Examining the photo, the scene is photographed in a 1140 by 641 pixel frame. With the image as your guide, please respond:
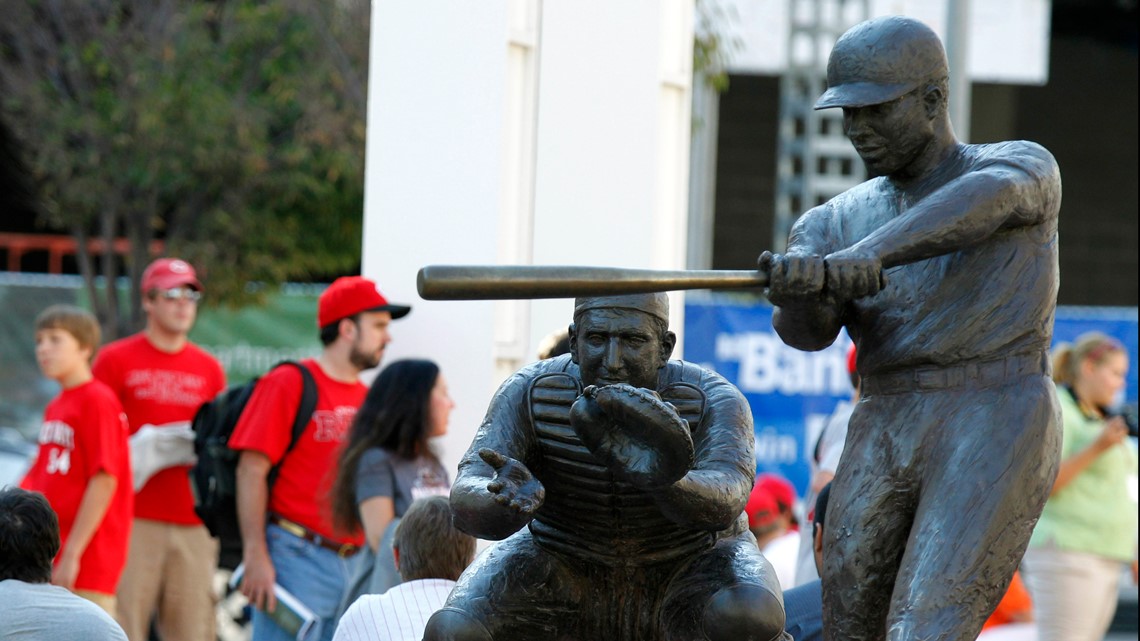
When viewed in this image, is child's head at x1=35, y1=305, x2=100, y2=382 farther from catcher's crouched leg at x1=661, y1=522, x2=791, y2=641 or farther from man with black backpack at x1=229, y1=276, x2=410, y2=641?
catcher's crouched leg at x1=661, y1=522, x2=791, y2=641

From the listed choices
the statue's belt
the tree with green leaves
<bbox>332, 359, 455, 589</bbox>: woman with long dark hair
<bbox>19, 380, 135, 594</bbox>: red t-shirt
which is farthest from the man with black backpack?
the tree with green leaves

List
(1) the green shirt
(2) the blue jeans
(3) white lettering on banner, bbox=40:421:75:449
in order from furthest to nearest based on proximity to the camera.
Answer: (1) the green shirt < (3) white lettering on banner, bbox=40:421:75:449 < (2) the blue jeans

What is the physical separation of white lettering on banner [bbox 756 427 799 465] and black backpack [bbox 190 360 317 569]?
489 centimetres

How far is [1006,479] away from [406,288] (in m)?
4.09

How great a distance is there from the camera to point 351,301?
7.20 metres

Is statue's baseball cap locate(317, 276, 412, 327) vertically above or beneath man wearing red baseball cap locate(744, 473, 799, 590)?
above

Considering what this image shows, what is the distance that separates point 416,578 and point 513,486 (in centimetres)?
166

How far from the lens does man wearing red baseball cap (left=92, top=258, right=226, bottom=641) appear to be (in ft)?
25.1

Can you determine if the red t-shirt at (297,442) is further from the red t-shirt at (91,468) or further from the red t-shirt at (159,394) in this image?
the red t-shirt at (159,394)

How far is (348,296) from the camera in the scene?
7203 mm

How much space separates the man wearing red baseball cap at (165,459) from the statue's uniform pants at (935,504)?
13.3 feet

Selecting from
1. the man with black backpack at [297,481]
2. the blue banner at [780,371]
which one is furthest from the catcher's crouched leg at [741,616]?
the blue banner at [780,371]

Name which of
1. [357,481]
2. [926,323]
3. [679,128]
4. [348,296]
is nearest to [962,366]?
[926,323]

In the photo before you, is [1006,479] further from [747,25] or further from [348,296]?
[747,25]
